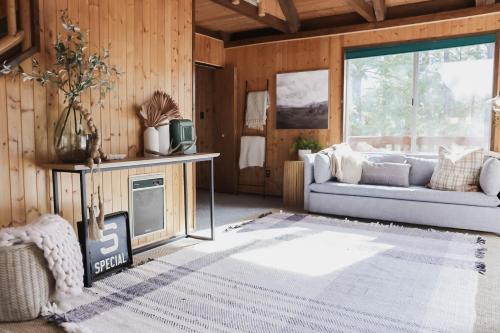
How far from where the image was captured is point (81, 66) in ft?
8.49

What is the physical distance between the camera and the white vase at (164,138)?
3277mm

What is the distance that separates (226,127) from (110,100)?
3468 mm

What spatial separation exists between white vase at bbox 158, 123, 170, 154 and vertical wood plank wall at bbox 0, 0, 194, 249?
0.19m

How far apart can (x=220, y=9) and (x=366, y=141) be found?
8.84 ft

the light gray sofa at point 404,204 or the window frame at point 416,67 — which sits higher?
the window frame at point 416,67

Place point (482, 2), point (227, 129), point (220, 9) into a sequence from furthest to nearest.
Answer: point (227, 129), point (220, 9), point (482, 2)

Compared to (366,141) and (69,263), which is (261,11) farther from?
(69,263)

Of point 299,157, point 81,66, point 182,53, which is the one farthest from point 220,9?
point 81,66

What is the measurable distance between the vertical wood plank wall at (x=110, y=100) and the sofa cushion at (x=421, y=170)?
8.52 feet

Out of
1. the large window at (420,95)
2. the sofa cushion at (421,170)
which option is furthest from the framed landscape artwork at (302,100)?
the sofa cushion at (421,170)

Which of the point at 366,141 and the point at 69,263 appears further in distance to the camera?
the point at 366,141

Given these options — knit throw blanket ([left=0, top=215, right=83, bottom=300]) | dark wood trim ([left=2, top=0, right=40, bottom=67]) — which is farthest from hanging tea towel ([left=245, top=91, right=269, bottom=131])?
knit throw blanket ([left=0, top=215, right=83, bottom=300])

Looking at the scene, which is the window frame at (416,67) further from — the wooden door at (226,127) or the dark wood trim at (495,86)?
the wooden door at (226,127)

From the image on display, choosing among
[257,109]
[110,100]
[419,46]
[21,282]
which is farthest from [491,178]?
[21,282]
